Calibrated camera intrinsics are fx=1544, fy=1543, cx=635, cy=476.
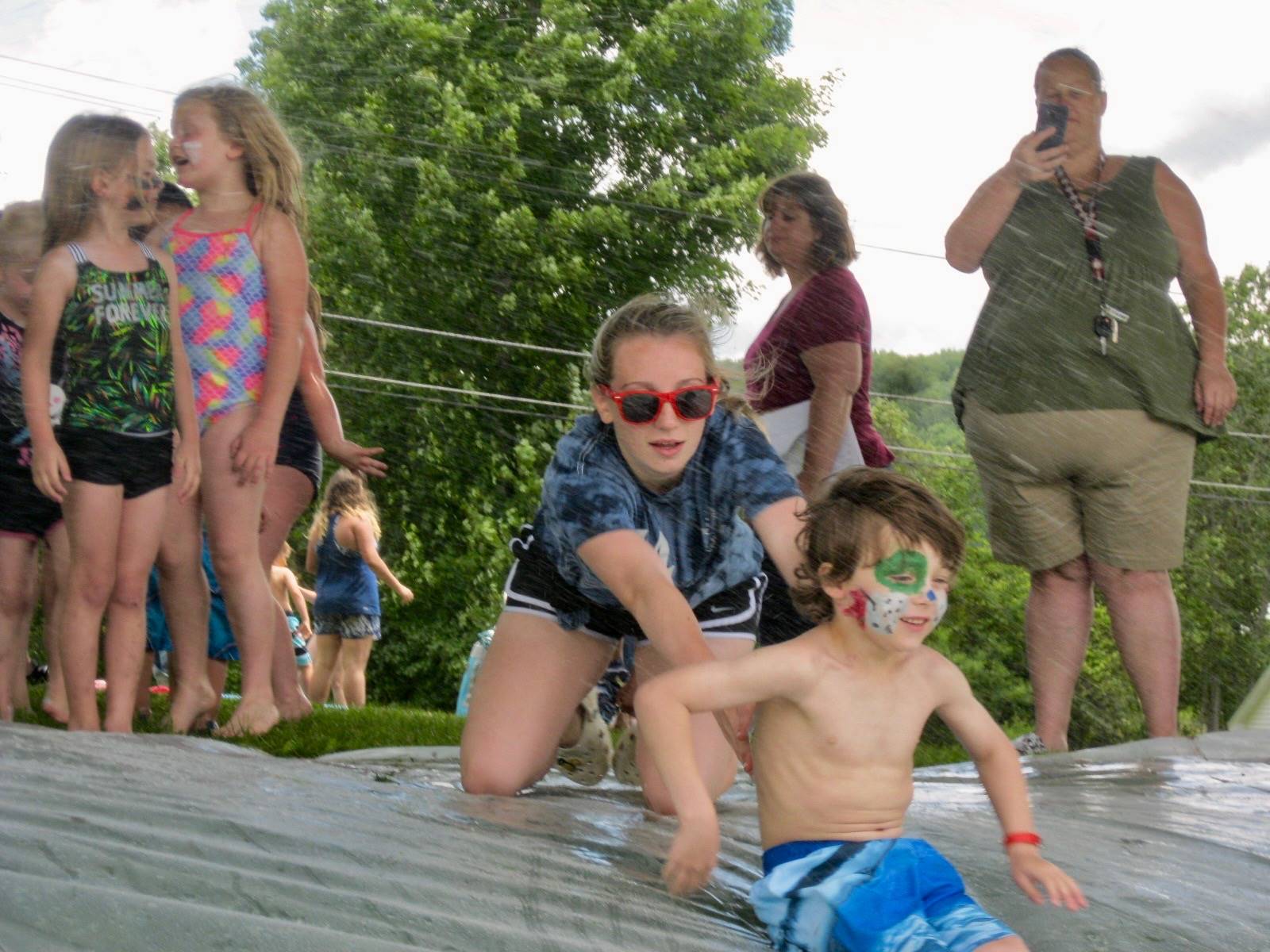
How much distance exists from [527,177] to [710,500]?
2.54 metres

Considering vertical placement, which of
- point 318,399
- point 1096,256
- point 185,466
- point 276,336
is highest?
point 1096,256

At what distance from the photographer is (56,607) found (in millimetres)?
3115

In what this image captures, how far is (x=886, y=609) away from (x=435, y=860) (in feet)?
1.58

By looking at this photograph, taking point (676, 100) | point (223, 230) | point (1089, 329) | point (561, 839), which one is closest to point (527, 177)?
point (676, 100)

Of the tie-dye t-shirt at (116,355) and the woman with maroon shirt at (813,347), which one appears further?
the woman with maroon shirt at (813,347)

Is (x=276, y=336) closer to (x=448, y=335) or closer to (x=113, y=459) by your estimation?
(x=113, y=459)

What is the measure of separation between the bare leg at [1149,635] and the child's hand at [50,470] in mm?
1801

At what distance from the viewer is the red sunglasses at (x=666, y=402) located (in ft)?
6.19

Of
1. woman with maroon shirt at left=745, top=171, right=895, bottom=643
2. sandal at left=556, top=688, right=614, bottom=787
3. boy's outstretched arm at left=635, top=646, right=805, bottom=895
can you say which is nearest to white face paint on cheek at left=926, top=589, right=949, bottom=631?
boy's outstretched arm at left=635, top=646, right=805, bottom=895

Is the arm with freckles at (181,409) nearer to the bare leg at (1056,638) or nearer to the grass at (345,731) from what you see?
the grass at (345,731)

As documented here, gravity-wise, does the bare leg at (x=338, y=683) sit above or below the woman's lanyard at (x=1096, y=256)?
below

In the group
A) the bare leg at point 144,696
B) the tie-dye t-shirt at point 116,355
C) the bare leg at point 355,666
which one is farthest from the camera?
the bare leg at point 355,666

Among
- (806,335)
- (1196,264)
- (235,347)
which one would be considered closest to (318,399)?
(235,347)

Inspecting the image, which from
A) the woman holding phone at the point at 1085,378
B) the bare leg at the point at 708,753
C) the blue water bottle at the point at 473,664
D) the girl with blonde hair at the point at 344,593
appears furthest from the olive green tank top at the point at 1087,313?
the girl with blonde hair at the point at 344,593
